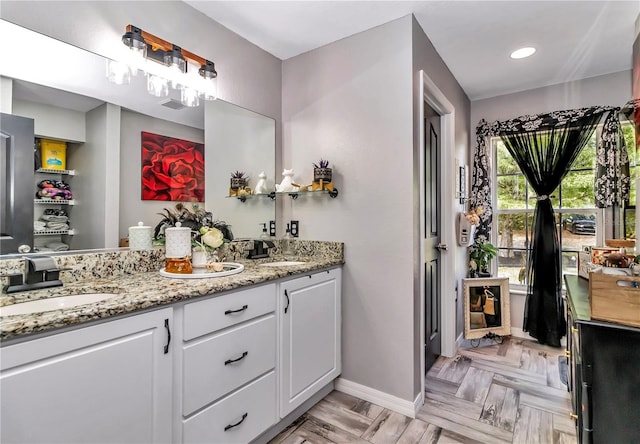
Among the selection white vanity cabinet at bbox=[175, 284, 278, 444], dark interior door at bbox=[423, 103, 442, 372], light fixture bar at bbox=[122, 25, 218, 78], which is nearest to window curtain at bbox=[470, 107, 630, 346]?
dark interior door at bbox=[423, 103, 442, 372]

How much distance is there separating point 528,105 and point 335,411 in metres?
3.19

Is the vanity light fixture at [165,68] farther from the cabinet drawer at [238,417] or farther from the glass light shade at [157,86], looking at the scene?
the cabinet drawer at [238,417]

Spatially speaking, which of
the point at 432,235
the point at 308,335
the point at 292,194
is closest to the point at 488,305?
the point at 432,235

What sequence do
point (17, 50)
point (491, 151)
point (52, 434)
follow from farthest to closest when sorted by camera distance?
point (491, 151) < point (17, 50) < point (52, 434)

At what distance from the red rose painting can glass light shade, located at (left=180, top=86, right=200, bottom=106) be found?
0.23m

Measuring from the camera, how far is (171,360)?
125 centimetres

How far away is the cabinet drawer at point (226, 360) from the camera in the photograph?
1.33 metres

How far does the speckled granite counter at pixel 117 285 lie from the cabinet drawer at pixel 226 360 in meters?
0.23

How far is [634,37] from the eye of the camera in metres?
2.18

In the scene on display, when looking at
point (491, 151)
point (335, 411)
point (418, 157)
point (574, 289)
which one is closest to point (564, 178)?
point (491, 151)

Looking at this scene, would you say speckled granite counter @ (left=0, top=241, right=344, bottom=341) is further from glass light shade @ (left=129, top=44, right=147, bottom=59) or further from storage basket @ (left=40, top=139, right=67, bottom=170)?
glass light shade @ (left=129, top=44, right=147, bottom=59)

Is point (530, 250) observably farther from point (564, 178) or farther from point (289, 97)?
point (289, 97)

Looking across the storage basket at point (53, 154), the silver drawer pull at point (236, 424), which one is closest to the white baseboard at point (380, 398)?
the silver drawer pull at point (236, 424)

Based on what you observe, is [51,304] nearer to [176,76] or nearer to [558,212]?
[176,76]
